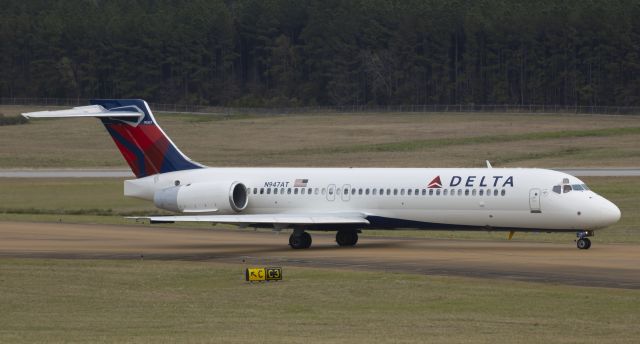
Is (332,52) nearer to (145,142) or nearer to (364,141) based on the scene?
(364,141)

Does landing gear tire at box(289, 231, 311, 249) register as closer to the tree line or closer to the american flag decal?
the american flag decal

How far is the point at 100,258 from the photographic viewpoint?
35938 millimetres

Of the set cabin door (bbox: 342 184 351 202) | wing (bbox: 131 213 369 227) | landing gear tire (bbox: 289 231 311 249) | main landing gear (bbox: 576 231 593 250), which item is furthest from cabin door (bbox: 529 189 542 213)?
landing gear tire (bbox: 289 231 311 249)

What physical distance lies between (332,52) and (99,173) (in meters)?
81.0

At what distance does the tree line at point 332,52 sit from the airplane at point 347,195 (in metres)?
98.8

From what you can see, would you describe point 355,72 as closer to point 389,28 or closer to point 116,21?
point 389,28

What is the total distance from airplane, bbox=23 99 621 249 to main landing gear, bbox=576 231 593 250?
0.12 ft

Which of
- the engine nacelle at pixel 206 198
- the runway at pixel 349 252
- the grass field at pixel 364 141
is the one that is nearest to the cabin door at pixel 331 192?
the runway at pixel 349 252

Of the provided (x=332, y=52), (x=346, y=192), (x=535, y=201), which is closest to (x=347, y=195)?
(x=346, y=192)

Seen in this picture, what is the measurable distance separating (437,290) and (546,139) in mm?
75875

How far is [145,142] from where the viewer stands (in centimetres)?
4388

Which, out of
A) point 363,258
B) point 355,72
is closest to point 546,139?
point 355,72

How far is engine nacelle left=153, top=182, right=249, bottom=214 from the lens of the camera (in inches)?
1644

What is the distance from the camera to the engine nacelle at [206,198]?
41.8 metres
